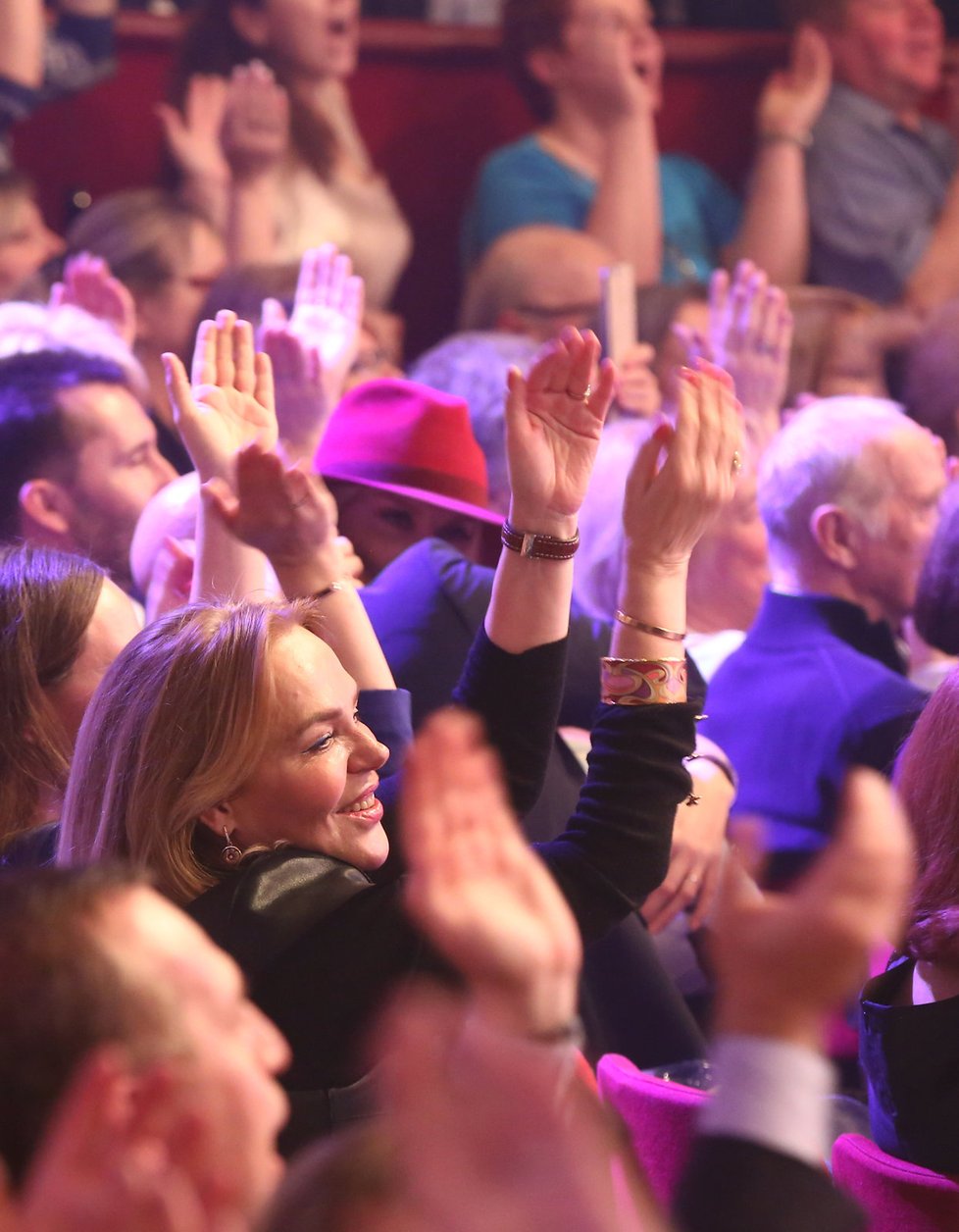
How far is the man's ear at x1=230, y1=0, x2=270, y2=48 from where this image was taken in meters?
4.98

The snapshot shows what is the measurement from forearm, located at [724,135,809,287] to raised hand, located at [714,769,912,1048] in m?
4.77

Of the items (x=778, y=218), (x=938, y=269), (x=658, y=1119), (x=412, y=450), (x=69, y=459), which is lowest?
(x=938, y=269)

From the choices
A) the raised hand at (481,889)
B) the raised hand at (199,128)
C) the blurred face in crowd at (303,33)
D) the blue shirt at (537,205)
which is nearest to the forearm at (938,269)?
the blue shirt at (537,205)

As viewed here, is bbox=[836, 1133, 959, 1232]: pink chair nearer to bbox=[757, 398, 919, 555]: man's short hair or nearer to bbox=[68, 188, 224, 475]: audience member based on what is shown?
bbox=[757, 398, 919, 555]: man's short hair

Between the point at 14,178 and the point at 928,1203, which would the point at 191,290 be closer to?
the point at 14,178

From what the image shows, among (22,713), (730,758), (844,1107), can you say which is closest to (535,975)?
(22,713)

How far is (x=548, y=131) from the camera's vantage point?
5.36 metres

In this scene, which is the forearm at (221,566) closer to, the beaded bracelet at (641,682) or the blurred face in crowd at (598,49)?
the beaded bracelet at (641,682)

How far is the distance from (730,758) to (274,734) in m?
1.26

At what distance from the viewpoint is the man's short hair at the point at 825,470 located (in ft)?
9.41

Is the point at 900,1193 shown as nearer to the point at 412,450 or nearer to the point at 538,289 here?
the point at 412,450

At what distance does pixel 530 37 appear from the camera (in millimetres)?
5426

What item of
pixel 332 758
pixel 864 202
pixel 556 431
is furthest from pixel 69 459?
pixel 864 202

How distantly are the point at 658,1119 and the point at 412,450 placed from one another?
3.99 feet
